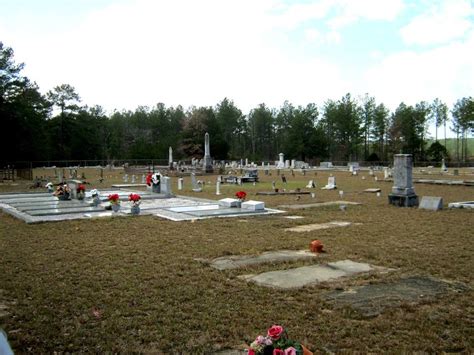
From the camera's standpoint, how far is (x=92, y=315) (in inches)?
212

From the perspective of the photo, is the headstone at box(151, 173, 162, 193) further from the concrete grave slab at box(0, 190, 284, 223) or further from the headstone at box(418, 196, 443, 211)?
the headstone at box(418, 196, 443, 211)

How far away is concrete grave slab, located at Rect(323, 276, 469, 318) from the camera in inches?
225

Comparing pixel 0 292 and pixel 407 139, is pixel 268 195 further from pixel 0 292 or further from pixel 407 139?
pixel 407 139

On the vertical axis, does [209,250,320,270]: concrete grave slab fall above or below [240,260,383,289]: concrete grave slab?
above

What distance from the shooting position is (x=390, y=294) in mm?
6180

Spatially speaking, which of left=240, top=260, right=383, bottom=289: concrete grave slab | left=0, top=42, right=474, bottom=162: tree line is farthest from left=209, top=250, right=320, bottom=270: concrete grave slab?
left=0, top=42, right=474, bottom=162: tree line

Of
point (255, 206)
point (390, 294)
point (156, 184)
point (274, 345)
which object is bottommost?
point (390, 294)

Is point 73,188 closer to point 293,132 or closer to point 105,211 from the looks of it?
point 105,211

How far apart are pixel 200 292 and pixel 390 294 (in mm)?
2624

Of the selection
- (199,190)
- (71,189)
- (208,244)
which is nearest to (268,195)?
(199,190)

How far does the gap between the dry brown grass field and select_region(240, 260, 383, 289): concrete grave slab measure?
0.83 feet

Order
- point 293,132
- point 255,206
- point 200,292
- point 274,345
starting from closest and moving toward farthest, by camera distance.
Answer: point 274,345 < point 200,292 < point 255,206 < point 293,132

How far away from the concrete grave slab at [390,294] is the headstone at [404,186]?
10.2 metres

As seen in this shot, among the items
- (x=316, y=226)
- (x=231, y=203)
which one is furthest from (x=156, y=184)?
(x=316, y=226)
